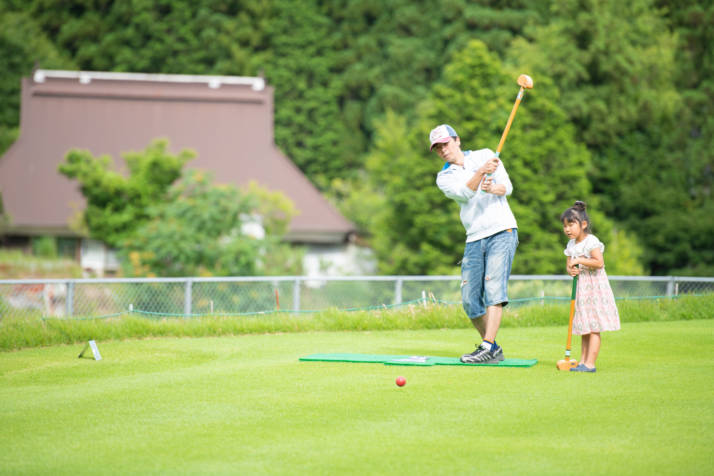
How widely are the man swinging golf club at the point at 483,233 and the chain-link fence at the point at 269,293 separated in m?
4.11

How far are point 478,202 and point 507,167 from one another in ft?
65.0

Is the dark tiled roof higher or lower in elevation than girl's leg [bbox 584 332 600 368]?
higher

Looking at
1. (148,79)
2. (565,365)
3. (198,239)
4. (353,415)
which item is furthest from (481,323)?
(148,79)

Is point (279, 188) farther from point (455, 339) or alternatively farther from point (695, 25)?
point (455, 339)

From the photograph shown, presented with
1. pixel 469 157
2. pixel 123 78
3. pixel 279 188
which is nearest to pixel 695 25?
pixel 279 188

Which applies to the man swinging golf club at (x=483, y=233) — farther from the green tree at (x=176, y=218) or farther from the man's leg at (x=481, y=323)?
the green tree at (x=176, y=218)

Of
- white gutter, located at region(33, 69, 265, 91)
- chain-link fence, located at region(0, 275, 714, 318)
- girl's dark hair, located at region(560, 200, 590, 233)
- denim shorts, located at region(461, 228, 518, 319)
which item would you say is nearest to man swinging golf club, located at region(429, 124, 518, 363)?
denim shorts, located at region(461, 228, 518, 319)

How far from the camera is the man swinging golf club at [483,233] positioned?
6.86 meters

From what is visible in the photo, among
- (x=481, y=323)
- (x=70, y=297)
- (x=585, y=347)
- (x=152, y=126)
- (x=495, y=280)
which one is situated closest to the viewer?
(x=585, y=347)

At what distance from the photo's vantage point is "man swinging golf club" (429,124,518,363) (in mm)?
6863

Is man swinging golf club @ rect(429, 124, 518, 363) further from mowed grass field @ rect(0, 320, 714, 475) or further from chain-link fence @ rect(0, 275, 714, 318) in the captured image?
chain-link fence @ rect(0, 275, 714, 318)

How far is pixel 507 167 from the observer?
26500 mm

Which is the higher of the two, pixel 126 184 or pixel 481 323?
pixel 126 184

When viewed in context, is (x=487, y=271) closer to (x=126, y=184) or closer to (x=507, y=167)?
(x=126, y=184)
